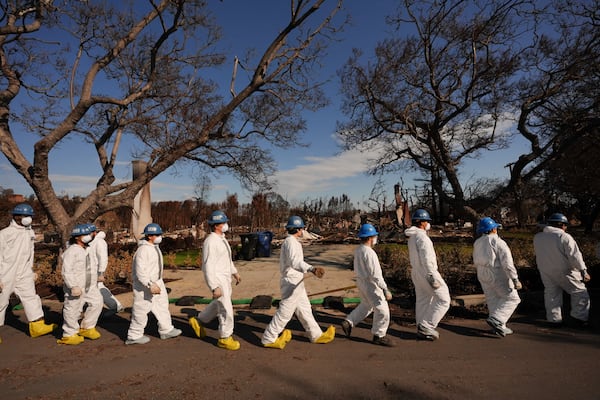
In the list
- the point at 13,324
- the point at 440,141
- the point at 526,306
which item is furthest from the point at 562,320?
the point at 13,324

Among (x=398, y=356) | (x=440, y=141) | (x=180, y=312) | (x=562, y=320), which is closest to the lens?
(x=398, y=356)

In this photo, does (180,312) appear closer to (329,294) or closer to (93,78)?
(329,294)

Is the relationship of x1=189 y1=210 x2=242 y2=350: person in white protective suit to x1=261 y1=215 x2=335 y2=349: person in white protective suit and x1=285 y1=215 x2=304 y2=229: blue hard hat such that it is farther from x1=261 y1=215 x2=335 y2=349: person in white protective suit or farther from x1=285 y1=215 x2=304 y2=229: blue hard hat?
x1=285 y1=215 x2=304 y2=229: blue hard hat

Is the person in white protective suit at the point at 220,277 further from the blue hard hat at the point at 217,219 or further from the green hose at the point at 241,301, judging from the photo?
the green hose at the point at 241,301

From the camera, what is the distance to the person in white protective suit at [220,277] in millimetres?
4922

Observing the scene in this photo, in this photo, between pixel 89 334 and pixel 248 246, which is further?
pixel 248 246

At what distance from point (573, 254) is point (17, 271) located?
9.53 m

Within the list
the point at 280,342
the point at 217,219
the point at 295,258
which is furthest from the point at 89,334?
the point at 295,258

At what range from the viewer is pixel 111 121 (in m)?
11.5

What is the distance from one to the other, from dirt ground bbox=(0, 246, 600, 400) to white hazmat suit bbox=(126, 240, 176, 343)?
0.25 metres

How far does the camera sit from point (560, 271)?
5656 mm

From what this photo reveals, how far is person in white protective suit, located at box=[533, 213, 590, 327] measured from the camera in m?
5.47

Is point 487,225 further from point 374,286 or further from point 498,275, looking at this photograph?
point 374,286

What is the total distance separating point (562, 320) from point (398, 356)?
3.34 m
